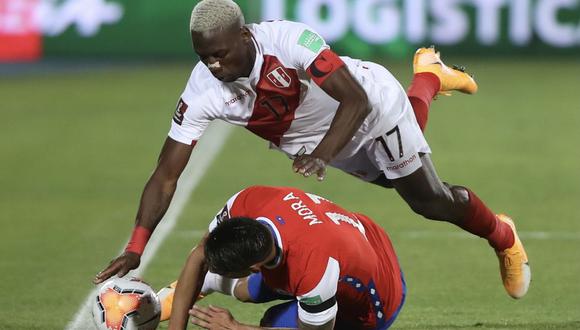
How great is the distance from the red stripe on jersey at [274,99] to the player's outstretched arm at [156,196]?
1.41 ft

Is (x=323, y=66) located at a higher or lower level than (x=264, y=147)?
higher

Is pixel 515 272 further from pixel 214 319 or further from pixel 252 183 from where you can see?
pixel 252 183

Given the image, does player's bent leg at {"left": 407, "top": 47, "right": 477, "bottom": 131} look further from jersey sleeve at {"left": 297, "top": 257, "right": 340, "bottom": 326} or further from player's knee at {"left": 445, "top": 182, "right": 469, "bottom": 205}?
jersey sleeve at {"left": 297, "top": 257, "right": 340, "bottom": 326}

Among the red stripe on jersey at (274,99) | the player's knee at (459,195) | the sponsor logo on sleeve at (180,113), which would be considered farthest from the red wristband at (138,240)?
the player's knee at (459,195)

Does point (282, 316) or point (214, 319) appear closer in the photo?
point (214, 319)

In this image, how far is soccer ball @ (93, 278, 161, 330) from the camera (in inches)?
249

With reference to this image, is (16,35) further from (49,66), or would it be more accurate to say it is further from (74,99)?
(74,99)

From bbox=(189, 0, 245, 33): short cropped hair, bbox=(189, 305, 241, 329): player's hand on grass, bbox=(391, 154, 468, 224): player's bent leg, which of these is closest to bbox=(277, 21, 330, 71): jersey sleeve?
bbox=(189, 0, 245, 33): short cropped hair

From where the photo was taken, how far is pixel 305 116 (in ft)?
22.0

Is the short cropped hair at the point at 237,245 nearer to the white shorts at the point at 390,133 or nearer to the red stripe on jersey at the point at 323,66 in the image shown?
the red stripe on jersey at the point at 323,66

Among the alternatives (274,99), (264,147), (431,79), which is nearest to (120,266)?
(274,99)

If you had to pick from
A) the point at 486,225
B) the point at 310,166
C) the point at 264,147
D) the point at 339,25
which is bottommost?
the point at 339,25

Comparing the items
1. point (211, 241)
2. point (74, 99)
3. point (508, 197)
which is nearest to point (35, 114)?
point (74, 99)

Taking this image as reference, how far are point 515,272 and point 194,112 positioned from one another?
7.04ft
